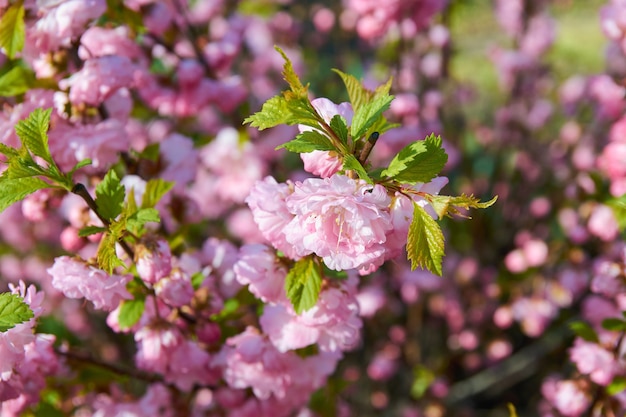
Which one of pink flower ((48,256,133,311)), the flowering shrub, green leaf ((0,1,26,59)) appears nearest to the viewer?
the flowering shrub

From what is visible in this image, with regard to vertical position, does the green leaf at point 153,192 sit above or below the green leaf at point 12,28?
below

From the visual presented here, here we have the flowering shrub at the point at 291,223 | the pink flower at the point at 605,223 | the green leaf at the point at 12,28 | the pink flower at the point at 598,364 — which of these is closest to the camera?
the flowering shrub at the point at 291,223

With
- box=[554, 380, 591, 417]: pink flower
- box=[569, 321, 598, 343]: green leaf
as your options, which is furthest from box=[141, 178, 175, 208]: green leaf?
box=[554, 380, 591, 417]: pink flower

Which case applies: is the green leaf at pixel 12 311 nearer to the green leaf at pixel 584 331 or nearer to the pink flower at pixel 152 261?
the pink flower at pixel 152 261

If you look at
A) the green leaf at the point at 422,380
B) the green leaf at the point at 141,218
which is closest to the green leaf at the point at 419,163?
the green leaf at the point at 141,218

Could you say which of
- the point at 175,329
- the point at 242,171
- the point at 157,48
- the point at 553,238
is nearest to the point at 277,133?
the point at 242,171

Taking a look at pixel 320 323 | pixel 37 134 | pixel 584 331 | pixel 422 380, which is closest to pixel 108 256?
pixel 37 134

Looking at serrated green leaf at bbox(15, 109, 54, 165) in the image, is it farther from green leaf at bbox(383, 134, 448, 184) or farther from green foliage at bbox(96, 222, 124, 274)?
green leaf at bbox(383, 134, 448, 184)
